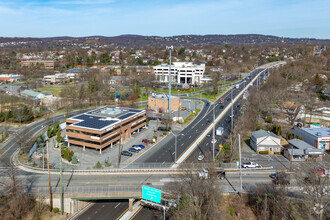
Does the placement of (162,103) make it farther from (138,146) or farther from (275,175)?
(275,175)

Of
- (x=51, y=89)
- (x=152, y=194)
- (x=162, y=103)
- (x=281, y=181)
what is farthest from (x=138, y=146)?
(x=51, y=89)

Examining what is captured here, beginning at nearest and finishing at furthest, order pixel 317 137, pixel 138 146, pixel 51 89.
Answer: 1. pixel 317 137
2. pixel 138 146
3. pixel 51 89

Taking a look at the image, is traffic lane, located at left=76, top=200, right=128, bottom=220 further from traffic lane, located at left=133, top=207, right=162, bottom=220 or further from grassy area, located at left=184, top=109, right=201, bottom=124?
grassy area, located at left=184, top=109, right=201, bottom=124

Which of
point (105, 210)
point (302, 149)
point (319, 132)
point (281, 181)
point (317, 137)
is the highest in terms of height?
point (319, 132)

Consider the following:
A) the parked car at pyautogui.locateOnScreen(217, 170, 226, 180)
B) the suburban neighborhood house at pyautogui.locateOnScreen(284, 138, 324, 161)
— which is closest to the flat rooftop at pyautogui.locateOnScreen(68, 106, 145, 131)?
the parked car at pyautogui.locateOnScreen(217, 170, 226, 180)

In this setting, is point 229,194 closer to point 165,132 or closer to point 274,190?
point 274,190

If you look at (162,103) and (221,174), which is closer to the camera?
(221,174)
